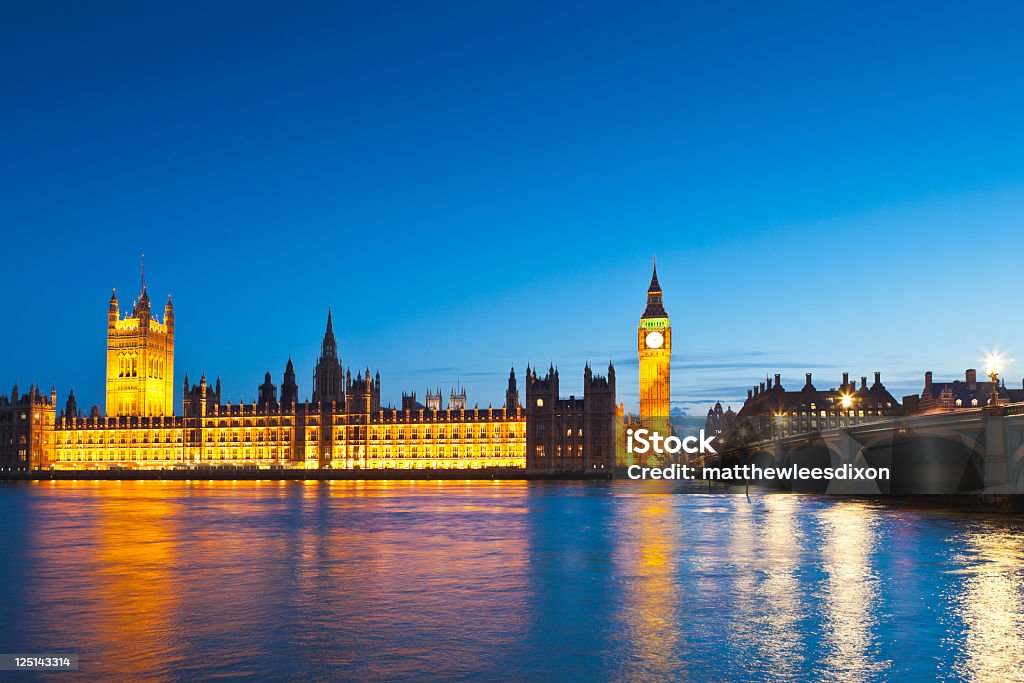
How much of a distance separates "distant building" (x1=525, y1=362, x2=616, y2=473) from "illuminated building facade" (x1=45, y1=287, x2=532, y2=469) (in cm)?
250

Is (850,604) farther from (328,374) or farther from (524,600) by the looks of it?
(328,374)

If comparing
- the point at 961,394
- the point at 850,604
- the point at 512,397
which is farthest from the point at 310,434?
the point at 850,604

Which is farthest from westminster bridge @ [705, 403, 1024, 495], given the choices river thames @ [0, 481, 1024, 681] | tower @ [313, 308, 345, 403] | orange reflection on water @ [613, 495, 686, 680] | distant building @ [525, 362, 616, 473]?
tower @ [313, 308, 345, 403]

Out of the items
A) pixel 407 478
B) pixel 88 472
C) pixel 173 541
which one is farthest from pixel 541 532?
pixel 88 472

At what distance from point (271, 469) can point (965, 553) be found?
14534 cm

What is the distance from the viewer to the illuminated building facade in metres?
168

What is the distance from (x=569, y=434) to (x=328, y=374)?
53.6m

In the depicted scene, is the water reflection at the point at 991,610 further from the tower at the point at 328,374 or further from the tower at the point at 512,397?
the tower at the point at 328,374

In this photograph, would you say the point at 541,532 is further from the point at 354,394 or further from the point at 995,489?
the point at 354,394

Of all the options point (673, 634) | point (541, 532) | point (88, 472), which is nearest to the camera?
point (673, 634)

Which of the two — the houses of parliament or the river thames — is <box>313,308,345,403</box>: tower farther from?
the river thames

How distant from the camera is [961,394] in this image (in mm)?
177625

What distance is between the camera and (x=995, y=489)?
6134 centimetres

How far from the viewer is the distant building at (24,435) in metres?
184
